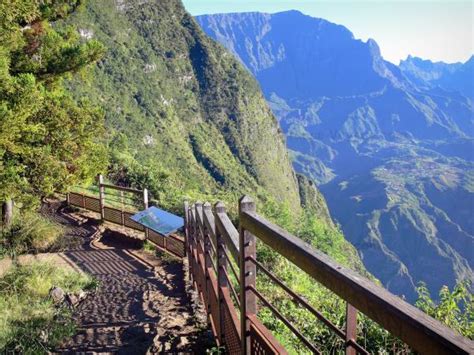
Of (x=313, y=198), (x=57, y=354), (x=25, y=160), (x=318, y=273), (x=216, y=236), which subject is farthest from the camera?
(x=313, y=198)

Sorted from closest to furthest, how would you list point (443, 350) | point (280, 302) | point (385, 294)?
point (443, 350) < point (385, 294) < point (280, 302)

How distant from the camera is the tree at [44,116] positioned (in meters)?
8.88

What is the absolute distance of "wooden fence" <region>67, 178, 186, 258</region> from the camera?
9.81m

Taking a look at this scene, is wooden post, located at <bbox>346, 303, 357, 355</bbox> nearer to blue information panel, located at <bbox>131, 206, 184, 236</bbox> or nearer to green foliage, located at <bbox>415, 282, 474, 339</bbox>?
green foliage, located at <bbox>415, 282, 474, 339</bbox>

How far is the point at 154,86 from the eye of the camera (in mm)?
97688

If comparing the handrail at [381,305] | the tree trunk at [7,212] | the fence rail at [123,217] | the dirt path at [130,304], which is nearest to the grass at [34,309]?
the dirt path at [130,304]

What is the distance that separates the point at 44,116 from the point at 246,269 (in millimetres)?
8100

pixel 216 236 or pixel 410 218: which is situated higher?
pixel 216 236

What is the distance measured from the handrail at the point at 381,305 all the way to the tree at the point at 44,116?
7361mm

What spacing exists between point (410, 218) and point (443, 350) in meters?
145

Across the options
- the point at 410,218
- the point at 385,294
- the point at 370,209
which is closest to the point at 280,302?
the point at 385,294

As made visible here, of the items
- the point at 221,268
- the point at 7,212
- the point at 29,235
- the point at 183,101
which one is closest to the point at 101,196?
the point at 7,212

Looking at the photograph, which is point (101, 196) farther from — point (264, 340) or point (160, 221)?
point (264, 340)

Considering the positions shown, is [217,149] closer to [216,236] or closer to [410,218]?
Answer: [410,218]
